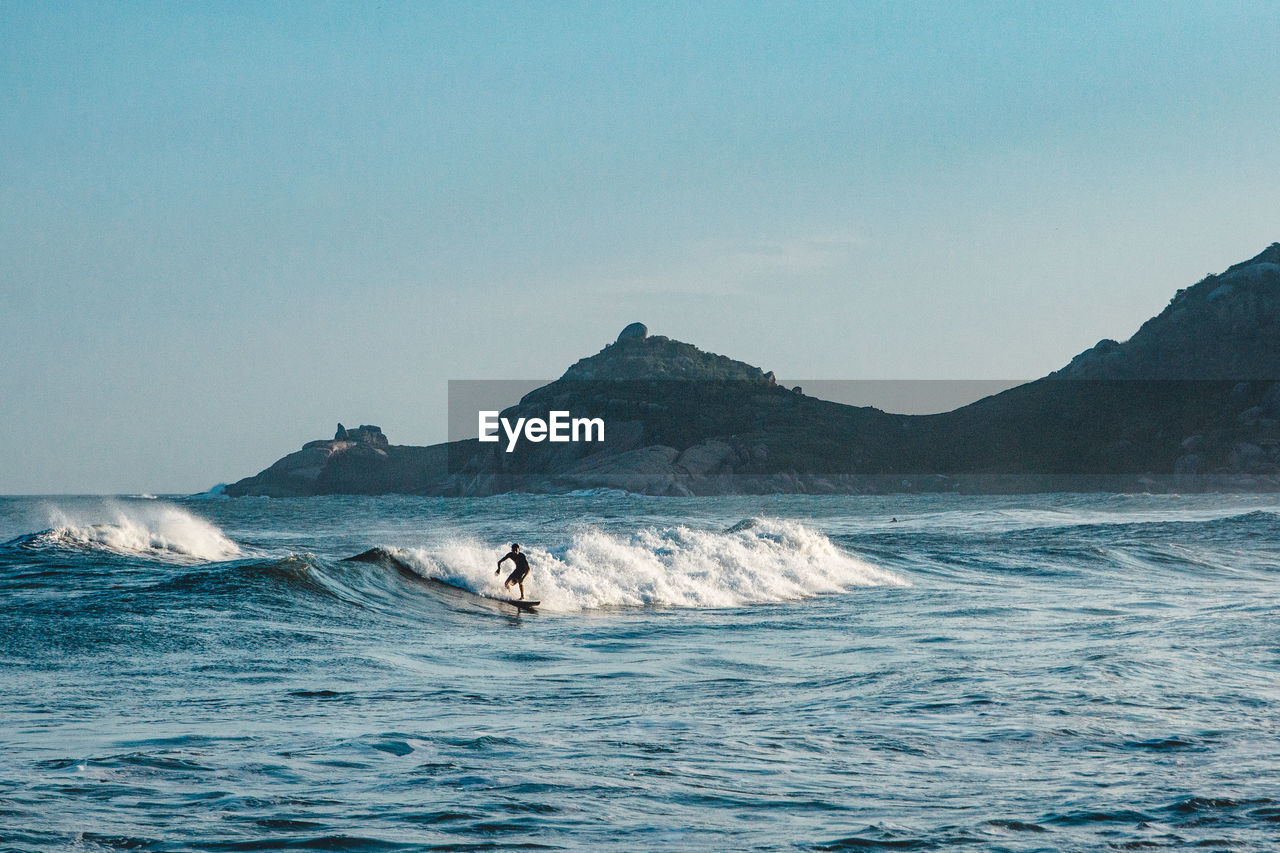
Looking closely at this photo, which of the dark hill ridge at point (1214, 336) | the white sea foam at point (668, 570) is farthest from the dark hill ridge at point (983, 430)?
the white sea foam at point (668, 570)

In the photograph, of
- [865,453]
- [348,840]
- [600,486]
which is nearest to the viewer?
[348,840]

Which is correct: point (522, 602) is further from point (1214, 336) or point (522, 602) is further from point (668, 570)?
point (1214, 336)

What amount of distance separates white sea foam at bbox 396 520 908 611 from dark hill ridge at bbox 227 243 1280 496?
114 meters

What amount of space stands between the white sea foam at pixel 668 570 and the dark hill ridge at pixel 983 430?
11384cm

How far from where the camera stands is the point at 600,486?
159m

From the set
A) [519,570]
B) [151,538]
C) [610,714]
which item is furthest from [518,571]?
[151,538]

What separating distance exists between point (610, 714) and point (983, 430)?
577 feet

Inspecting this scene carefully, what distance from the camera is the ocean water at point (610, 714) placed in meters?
7.18

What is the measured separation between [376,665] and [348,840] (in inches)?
316

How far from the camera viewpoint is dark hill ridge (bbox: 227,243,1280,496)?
148500 mm

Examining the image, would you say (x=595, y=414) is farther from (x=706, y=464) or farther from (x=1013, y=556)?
(x=1013, y=556)

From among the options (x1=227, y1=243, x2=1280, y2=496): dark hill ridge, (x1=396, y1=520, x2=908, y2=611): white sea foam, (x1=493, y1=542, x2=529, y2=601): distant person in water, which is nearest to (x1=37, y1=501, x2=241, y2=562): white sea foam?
(x1=396, y1=520, x2=908, y2=611): white sea foam

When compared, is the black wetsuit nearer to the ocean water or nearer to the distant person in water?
the distant person in water

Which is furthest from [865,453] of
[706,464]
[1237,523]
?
[1237,523]
